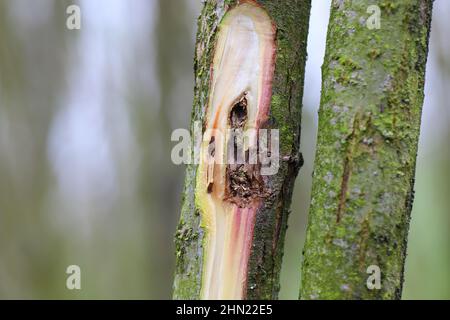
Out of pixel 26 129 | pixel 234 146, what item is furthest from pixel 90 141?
pixel 234 146

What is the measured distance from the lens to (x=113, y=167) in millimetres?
5023

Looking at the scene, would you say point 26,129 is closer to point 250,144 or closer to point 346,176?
point 250,144

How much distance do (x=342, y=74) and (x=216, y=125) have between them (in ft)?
0.79

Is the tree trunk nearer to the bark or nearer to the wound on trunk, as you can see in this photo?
the wound on trunk

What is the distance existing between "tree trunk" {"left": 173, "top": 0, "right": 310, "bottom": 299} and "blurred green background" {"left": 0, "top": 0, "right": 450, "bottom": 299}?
333 centimetres

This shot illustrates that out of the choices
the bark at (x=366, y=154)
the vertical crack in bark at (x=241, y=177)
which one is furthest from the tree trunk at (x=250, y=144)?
the bark at (x=366, y=154)

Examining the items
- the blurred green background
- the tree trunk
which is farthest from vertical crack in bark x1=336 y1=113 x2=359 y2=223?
the blurred green background

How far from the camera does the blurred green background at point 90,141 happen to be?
4520mm

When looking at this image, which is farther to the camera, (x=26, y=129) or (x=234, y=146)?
(x=26, y=129)

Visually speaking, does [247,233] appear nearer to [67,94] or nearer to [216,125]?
[216,125]

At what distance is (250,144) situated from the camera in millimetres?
1037

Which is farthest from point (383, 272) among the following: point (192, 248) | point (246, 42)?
point (246, 42)

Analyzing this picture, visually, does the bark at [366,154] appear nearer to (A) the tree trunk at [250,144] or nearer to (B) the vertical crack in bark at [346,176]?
(B) the vertical crack in bark at [346,176]

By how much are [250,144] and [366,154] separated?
219 mm
